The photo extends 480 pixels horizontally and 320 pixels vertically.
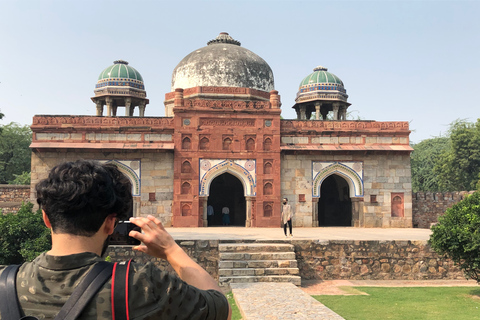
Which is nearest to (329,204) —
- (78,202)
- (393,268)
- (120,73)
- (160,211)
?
(160,211)

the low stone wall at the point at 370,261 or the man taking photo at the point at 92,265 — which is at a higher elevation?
the man taking photo at the point at 92,265

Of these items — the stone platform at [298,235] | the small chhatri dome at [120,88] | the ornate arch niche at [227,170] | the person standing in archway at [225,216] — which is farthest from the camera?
the small chhatri dome at [120,88]

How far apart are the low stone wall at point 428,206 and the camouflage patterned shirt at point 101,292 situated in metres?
18.2

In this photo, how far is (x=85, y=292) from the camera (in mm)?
1498

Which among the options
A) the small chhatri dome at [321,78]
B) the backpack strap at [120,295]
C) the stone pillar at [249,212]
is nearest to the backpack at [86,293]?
the backpack strap at [120,295]

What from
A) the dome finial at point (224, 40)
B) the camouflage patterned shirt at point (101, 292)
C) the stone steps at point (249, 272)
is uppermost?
the dome finial at point (224, 40)

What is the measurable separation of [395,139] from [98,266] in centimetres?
1750

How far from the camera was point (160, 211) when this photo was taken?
16.6 m

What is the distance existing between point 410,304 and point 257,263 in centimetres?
339

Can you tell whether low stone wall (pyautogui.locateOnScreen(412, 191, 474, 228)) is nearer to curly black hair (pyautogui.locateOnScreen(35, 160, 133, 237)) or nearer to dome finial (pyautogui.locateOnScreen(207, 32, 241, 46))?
dome finial (pyautogui.locateOnScreen(207, 32, 241, 46))

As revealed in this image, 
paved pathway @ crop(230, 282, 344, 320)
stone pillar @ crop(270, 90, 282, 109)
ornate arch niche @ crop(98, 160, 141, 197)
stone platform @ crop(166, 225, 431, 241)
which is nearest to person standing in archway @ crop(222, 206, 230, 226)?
ornate arch niche @ crop(98, 160, 141, 197)

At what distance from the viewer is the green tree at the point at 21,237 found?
8.68 metres

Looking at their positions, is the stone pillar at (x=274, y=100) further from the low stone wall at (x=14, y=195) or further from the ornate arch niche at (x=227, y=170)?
the low stone wall at (x=14, y=195)

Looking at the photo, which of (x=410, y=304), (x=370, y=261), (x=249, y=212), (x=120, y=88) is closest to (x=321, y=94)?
(x=249, y=212)
